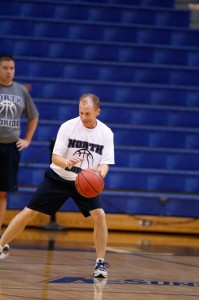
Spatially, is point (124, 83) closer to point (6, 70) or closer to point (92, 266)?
point (6, 70)

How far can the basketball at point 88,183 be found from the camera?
5570 millimetres

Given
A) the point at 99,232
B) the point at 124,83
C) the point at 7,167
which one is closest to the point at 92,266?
the point at 99,232

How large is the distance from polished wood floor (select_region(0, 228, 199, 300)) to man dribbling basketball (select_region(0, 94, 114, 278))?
356 millimetres

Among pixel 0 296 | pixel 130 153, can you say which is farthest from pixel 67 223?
pixel 0 296

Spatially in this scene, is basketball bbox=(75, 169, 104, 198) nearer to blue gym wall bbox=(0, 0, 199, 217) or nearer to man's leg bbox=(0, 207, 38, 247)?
man's leg bbox=(0, 207, 38, 247)

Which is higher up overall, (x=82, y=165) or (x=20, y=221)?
(x=82, y=165)

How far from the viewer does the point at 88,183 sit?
18.2 feet

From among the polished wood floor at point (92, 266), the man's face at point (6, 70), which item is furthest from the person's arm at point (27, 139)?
→ the polished wood floor at point (92, 266)

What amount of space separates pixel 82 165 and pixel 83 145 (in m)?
0.15

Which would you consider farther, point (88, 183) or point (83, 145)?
point (83, 145)

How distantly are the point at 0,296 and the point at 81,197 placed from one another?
1400 mm

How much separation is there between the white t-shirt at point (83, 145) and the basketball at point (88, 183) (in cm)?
31

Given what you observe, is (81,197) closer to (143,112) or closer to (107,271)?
(107,271)

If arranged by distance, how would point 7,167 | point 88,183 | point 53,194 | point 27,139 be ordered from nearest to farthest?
point 88,183
point 53,194
point 7,167
point 27,139
